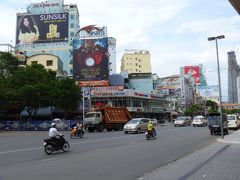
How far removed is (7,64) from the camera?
7088 centimetres

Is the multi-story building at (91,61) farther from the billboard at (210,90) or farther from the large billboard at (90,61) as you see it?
the billboard at (210,90)

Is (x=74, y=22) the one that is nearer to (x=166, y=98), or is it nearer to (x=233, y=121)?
(x=166, y=98)

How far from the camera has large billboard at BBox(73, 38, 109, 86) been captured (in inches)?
3167

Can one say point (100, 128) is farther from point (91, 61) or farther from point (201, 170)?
point (201, 170)

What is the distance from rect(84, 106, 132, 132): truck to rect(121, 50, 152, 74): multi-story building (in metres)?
90.8

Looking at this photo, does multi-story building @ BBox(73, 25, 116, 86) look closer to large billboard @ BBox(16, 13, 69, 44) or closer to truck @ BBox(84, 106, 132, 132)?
large billboard @ BBox(16, 13, 69, 44)

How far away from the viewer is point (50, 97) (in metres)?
60.1

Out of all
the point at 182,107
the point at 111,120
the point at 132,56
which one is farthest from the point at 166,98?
the point at 111,120

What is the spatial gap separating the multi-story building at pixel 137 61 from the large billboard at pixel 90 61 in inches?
2382

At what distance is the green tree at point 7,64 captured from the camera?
69812mm

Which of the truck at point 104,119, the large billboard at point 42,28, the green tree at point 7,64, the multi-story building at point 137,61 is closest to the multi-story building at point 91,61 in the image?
the green tree at point 7,64

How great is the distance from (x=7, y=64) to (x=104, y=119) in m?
30.5

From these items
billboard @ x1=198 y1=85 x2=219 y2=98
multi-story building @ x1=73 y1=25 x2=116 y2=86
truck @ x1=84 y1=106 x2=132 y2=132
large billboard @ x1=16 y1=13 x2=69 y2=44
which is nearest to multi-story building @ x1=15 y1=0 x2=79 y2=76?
large billboard @ x1=16 y1=13 x2=69 y2=44

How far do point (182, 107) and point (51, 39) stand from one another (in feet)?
178
